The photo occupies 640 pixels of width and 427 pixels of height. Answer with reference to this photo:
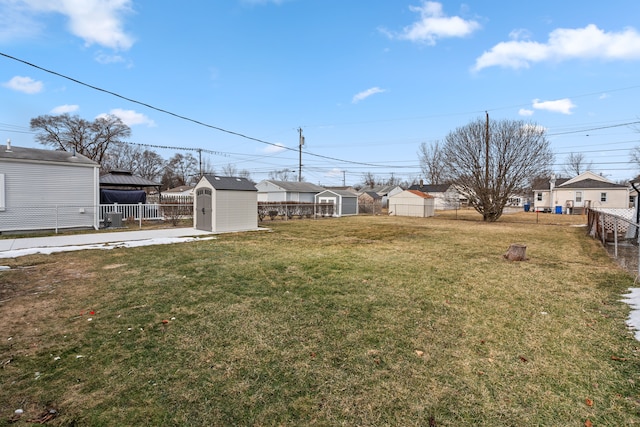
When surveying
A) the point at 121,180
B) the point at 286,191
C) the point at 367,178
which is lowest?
the point at 286,191

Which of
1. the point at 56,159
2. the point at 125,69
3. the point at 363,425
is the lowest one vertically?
the point at 363,425

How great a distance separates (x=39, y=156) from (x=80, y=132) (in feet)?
92.1

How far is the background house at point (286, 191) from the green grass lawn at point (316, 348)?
29.4 m

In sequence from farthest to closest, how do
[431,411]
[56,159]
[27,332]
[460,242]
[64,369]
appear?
[56,159] → [460,242] → [27,332] → [64,369] → [431,411]

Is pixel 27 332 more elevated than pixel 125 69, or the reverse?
pixel 125 69

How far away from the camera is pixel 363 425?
2324mm

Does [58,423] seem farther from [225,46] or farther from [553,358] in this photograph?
[225,46]

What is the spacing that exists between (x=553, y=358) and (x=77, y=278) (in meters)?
8.03

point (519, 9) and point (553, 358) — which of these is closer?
point (553, 358)

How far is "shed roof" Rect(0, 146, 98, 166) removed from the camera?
13.3 m

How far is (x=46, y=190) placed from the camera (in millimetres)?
14070

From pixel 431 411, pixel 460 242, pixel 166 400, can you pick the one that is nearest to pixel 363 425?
pixel 431 411

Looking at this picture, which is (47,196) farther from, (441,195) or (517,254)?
(441,195)

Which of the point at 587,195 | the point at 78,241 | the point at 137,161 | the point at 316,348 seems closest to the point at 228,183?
the point at 78,241
